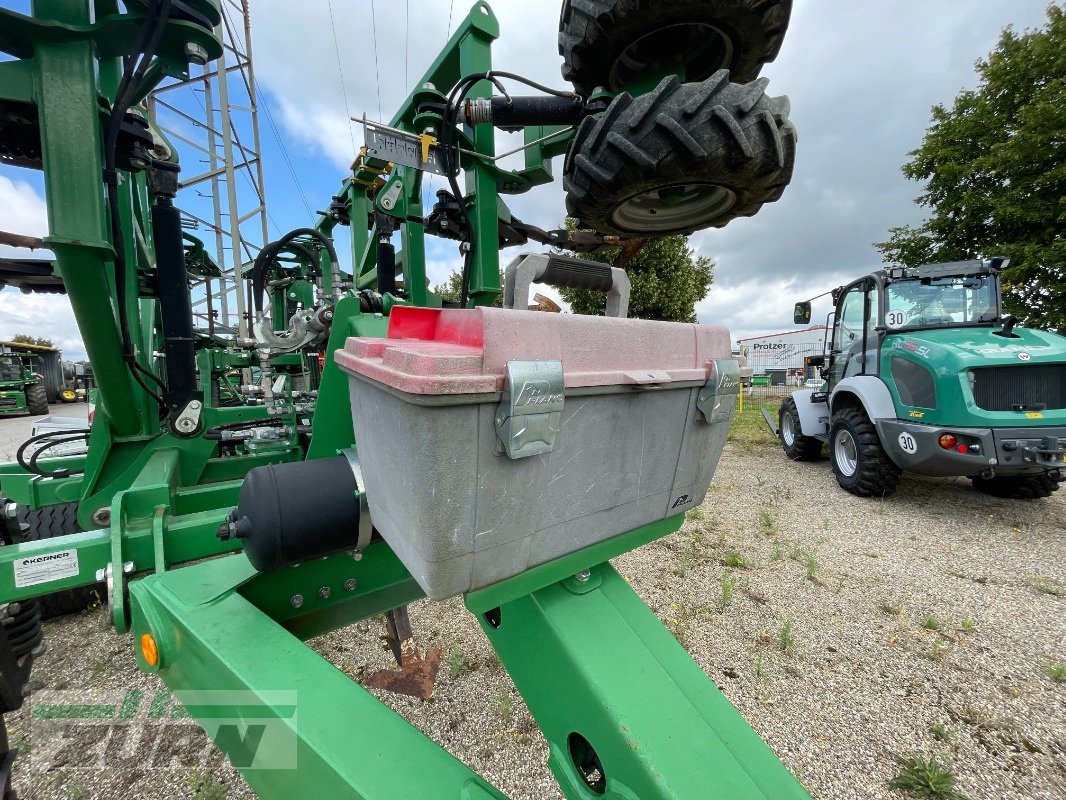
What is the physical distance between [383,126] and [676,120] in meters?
1.02

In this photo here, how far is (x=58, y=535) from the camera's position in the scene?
8.89ft

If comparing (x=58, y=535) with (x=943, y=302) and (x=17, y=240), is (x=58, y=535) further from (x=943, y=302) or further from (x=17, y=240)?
(x=943, y=302)

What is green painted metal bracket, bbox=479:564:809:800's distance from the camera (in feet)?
2.64

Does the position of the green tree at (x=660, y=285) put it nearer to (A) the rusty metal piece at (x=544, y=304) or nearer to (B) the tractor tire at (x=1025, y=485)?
(B) the tractor tire at (x=1025, y=485)

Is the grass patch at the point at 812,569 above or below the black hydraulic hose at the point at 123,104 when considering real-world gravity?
below

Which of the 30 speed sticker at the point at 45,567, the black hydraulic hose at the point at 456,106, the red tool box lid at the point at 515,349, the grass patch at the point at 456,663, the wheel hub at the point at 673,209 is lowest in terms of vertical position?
the grass patch at the point at 456,663

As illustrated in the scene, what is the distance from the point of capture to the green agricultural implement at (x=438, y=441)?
0.77 m

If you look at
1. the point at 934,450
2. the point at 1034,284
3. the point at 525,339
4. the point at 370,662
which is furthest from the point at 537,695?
the point at 1034,284

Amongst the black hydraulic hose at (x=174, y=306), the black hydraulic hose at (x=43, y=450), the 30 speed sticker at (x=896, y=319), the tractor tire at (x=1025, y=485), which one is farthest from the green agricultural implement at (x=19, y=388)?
the tractor tire at (x=1025, y=485)

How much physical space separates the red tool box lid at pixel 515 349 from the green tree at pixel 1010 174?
46.0 feet

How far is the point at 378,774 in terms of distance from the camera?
800mm

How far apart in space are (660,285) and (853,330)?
8.24 meters

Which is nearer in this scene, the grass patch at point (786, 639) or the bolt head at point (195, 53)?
the bolt head at point (195, 53)

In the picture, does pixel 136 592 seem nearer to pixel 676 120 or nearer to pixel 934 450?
pixel 676 120
